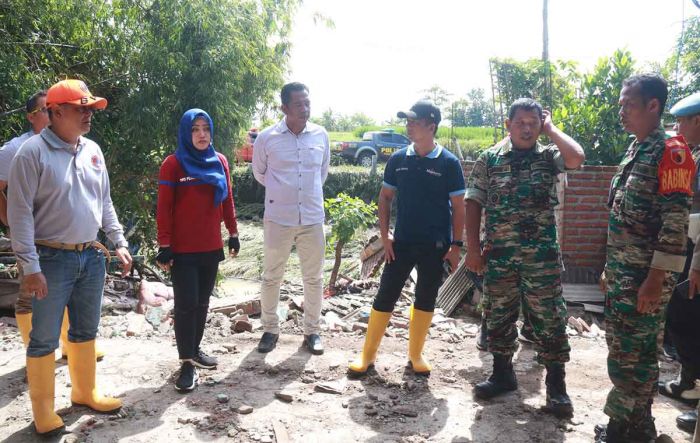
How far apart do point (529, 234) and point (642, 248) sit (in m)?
0.67

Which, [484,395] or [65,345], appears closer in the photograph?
[484,395]

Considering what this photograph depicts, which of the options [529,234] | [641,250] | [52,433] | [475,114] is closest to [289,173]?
[529,234]

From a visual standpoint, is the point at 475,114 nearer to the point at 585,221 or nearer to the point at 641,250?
the point at 585,221

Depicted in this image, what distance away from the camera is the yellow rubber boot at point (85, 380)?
315cm

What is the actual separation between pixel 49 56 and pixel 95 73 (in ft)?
2.38

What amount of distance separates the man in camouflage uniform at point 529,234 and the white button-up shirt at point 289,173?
1.48 m

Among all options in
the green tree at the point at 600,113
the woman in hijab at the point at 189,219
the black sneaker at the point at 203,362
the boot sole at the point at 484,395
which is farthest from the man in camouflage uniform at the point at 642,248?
the green tree at the point at 600,113

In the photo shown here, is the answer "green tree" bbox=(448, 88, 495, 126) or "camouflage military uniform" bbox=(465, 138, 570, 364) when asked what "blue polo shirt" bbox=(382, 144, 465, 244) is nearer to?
"camouflage military uniform" bbox=(465, 138, 570, 364)

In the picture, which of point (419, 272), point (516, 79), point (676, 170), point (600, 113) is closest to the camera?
point (676, 170)

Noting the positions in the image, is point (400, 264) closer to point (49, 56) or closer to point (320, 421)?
point (320, 421)

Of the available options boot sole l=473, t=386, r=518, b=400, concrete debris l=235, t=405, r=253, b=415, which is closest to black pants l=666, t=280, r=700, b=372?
boot sole l=473, t=386, r=518, b=400

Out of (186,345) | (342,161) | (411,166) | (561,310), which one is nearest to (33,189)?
(186,345)

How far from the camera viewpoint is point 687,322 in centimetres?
323

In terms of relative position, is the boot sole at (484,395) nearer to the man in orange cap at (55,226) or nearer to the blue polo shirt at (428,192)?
the blue polo shirt at (428,192)
